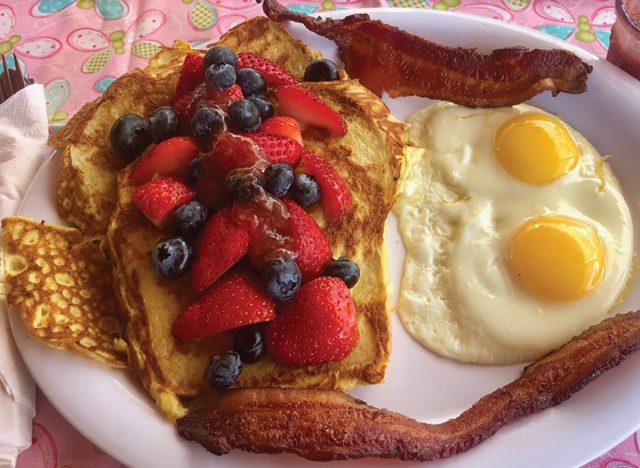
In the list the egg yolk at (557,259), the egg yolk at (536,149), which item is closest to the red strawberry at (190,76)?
the egg yolk at (536,149)

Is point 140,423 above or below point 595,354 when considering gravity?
below

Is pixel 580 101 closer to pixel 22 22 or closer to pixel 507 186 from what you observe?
pixel 507 186

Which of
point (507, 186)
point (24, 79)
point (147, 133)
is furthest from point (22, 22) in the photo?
point (507, 186)

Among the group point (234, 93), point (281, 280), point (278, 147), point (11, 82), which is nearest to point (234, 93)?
point (234, 93)

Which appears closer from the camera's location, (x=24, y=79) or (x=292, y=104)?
(x=292, y=104)

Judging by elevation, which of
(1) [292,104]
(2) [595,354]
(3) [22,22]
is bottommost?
(3) [22,22]

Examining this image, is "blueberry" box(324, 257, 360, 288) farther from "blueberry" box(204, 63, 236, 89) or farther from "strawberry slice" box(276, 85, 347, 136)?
"blueberry" box(204, 63, 236, 89)

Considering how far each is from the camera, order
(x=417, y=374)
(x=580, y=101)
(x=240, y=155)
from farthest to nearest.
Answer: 1. (x=580, y=101)
2. (x=417, y=374)
3. (x=240, y=155)

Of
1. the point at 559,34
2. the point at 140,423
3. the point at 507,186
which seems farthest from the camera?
the point at 559,34
